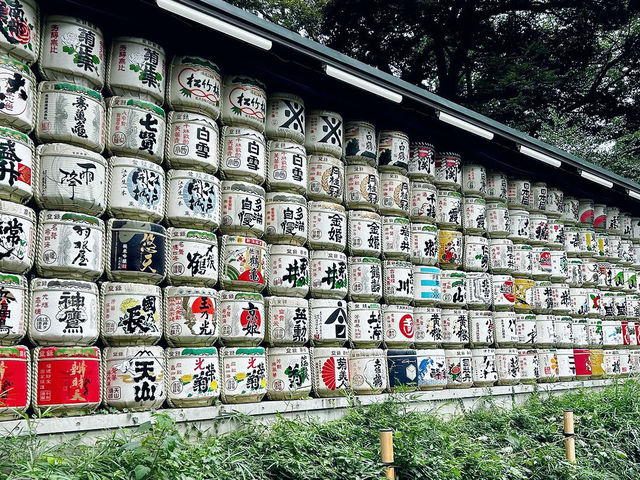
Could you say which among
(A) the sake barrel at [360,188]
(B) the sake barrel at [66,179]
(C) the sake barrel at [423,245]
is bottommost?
(C) the sake barrel at [423,245]

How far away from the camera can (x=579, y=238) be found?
958cm

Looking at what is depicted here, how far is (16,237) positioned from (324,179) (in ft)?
9.46

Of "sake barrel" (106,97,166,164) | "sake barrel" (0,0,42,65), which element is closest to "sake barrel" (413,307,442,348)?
"sake barrel" (106,97,166,164)

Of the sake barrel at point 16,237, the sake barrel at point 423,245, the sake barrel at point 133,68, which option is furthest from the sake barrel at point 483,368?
the sake barrel at point 16,237

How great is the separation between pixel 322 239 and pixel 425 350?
1683mm

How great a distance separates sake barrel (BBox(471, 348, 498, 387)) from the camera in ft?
24.3

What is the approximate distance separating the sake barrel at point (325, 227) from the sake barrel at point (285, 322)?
0.62 metres

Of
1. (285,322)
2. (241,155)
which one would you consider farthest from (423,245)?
(241,155)

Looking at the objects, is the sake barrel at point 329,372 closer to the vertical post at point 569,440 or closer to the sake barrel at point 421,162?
the vertical post at point 569,440

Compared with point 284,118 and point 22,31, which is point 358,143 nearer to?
point 284,118

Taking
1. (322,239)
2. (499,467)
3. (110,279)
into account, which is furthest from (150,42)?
(499,467)

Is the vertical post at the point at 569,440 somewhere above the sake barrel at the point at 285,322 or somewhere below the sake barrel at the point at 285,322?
below

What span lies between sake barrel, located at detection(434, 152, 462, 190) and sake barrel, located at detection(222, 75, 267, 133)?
8.50 feet

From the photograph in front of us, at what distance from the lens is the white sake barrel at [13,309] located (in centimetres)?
408
